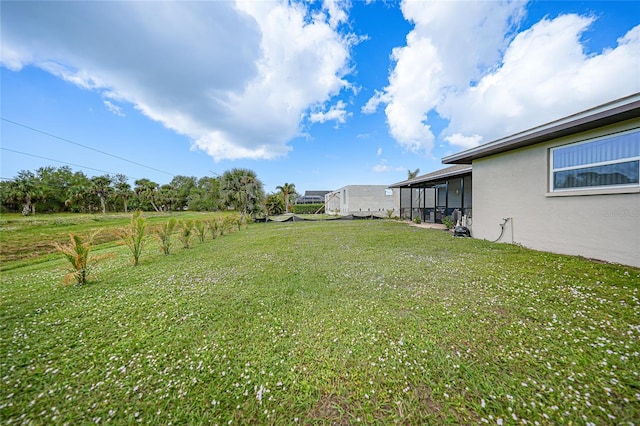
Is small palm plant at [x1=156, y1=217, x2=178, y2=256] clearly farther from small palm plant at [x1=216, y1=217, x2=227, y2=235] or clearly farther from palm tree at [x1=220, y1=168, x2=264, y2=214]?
palm tree at [x1=220, y1=168, x2=264, y2=214]

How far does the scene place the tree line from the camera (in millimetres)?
18547

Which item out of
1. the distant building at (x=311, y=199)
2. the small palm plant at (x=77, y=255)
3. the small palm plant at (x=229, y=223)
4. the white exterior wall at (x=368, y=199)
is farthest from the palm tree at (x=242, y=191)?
the distant building at (x=311, y=199)

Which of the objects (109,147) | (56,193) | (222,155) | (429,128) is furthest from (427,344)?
(56,193)

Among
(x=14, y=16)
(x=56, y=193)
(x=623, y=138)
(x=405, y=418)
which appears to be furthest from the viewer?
(x=56, y=193)

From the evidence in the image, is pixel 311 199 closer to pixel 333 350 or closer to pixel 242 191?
pixel 242 191

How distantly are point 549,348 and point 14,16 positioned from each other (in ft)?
44.6

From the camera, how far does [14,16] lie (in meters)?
5.88

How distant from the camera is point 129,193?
4156cm

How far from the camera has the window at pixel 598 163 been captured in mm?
4086

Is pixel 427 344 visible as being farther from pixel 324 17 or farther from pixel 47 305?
pixel 324 17

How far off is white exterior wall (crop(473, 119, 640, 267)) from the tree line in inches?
637

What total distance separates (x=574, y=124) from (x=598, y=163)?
103cm

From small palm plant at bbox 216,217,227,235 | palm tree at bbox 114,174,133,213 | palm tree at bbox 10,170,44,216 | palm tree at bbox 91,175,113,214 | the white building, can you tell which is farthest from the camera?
palm tree at bbox 114,174,133,213

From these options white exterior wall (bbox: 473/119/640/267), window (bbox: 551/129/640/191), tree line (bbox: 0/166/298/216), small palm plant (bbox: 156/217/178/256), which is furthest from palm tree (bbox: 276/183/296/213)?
window (bbox: 551/129/640/191)
